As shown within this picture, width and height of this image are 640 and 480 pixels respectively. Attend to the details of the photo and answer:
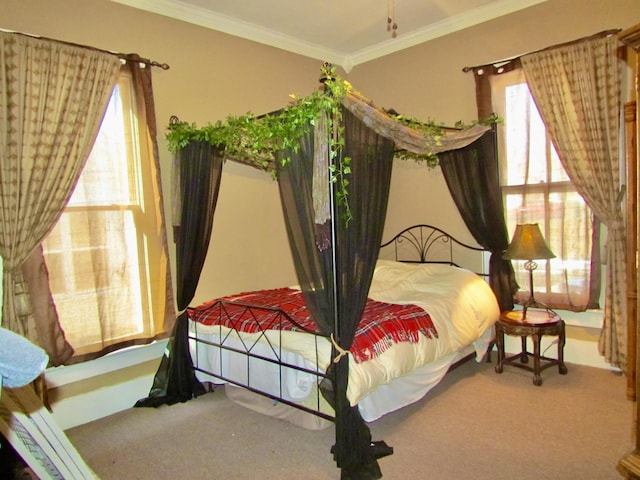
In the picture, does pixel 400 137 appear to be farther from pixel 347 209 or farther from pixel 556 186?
pixel 556 186

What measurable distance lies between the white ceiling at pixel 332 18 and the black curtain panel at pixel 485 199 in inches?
47.1

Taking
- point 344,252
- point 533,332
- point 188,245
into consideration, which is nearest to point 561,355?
point 533,332

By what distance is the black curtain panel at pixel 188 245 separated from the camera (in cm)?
322

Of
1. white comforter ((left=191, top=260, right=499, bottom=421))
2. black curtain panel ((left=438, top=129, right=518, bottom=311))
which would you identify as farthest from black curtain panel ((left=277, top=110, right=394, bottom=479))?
black curtain panel ((left=438, top=129, right=518, bottom=311))

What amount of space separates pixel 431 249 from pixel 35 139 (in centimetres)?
354

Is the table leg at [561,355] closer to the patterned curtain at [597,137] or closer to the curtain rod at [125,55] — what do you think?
the patterned curtain at [597,137]

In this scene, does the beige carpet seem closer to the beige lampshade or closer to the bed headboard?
the beige lampshade

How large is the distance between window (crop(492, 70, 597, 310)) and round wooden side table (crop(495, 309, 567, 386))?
0.28 meters

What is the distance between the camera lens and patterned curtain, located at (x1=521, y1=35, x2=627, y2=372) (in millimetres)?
3354

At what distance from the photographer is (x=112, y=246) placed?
3.32 m

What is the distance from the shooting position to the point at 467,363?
12.9 feet

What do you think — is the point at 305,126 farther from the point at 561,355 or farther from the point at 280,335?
the point at 561,355

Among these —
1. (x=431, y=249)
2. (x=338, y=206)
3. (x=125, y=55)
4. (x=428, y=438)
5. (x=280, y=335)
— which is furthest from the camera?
(x=431, y=249)

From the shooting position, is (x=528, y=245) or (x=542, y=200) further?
(x=542, y=200)
